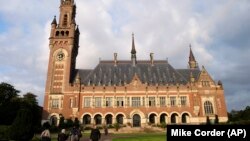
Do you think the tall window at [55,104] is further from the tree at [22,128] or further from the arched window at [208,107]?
the arched window at [208,107]

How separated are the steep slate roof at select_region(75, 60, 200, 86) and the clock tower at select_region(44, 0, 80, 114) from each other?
4.45 meters

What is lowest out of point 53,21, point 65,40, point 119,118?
point 119,118

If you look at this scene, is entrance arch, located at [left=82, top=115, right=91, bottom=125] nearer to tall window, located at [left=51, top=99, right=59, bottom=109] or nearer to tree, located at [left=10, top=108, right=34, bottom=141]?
tall window, located at [left=51, top=99, right=59, bottom=109]

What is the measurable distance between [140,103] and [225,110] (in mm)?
21829

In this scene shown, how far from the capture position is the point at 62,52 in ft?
210

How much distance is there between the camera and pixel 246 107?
77.2 metres

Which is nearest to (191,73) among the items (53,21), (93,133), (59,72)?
(59,72)

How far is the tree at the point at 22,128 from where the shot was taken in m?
24.7

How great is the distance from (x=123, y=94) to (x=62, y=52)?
814 inches

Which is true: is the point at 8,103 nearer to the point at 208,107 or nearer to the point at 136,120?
the point at 136,120

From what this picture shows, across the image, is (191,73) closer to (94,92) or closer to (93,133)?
(94,92)

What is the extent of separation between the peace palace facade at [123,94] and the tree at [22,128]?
32.4 m

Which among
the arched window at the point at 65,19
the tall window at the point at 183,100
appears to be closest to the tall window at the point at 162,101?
the tall window at the point at 183,100

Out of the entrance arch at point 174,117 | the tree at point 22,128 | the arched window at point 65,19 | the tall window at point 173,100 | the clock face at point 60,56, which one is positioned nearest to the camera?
the tree at point 22,128
